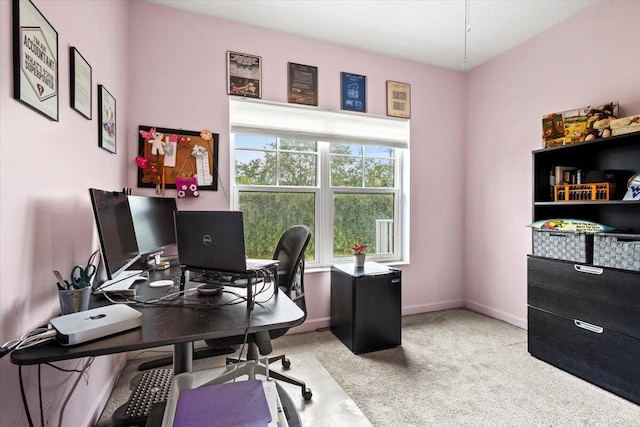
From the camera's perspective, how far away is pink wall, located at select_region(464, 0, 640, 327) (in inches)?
90.7

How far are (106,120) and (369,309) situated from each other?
88.2 inches

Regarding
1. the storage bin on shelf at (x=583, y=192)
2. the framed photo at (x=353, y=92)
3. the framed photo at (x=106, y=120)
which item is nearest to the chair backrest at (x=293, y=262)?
the framed photo at (x=106, y=120)

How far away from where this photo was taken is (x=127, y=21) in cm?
236

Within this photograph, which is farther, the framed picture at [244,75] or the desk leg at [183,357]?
the framed picture at [244,75]

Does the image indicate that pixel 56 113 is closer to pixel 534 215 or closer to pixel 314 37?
pixel 314 37

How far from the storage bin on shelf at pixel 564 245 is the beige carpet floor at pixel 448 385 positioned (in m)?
0.80

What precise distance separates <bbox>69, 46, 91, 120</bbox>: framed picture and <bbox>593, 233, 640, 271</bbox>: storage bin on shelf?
10.0ft

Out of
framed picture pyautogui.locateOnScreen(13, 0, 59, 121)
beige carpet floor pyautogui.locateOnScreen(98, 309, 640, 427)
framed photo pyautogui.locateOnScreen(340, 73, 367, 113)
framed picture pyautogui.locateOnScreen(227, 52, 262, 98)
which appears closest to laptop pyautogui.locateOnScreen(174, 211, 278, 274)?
framed picture pyautogui.locateOnScreen(13, 0, 59, 121)

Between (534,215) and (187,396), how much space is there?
263 centimetres

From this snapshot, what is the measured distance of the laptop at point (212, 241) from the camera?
1.30 meters

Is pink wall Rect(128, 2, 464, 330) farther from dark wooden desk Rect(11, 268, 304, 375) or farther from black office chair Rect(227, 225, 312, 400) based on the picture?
dark wooden desk Rect(11, 268, 304, 375)

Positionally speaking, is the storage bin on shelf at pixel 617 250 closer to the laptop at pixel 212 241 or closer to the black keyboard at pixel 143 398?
the laptop at pixel 212 241

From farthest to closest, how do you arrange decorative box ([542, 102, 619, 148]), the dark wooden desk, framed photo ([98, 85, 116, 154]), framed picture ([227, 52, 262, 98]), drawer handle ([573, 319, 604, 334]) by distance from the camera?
framed picture ([227, 52, 262, 98]) → decorative box ([542, 102, 619, 148]) → drawer handle ([573, 319, 604, 334]) → framed photo ([98, 85, 116, 154]) → the dark wooden desk

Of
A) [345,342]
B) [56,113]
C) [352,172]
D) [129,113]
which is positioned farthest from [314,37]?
[345,342]
